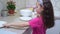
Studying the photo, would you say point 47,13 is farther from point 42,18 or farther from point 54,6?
point 54,6

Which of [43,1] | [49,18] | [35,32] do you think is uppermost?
[43,1]

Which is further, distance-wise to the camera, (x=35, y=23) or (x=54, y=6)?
(x=54, y=6)

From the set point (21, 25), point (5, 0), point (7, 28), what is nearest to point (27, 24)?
point (21, 25)

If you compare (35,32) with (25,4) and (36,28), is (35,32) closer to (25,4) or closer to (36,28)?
(36,28)

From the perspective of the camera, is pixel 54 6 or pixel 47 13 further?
pixel 54 6

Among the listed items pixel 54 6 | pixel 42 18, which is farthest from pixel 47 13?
pixel 54 6

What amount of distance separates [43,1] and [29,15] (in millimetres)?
555

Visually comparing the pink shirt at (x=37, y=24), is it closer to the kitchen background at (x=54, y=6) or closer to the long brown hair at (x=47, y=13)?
the long brown hair at (x=47, y=13)

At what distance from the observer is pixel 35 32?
1.39 metres

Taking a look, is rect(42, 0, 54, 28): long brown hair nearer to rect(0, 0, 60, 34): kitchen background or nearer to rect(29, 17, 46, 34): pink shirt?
rect(29, 17, 46, 34): pink shirt

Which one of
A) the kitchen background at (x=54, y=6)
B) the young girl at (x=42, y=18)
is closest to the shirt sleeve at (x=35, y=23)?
the young girl at (x=42, y=18)

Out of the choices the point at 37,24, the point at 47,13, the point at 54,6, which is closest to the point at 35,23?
the point at 37,24

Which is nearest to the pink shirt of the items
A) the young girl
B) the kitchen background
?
the young girl

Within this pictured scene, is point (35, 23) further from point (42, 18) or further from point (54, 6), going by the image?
point (54, 6)
